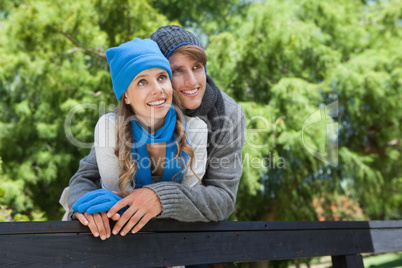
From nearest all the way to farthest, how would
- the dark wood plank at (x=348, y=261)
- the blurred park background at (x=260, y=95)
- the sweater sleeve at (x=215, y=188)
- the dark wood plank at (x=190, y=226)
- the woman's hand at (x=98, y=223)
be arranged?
the dark wood plank at (x=190, y=226) → the woman's hand at (x=98, y=223) → the sweater sleeve at (x=215, y=188) → the dark wood plank at (x=348, y=261) → the blurred park background at (x=260, y=95)

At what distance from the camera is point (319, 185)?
6.83 metres

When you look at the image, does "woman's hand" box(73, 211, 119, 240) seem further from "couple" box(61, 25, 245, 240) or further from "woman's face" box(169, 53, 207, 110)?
"woman's face" box(169, 53, 207, 110)

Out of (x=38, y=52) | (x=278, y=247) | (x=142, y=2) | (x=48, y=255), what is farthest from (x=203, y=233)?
(x=38, y=52)

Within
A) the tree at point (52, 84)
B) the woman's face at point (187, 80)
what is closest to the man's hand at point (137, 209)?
the woman's face at point (187, 80)

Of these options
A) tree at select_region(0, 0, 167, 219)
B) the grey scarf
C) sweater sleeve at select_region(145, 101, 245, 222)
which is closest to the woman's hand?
sweater sleeve at select_region(145, 101, 245, 222)

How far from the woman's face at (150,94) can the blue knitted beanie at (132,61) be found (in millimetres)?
22

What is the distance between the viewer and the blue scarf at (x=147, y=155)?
4.83ft

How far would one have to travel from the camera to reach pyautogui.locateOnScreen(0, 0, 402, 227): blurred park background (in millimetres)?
5719

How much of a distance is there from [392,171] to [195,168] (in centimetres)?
685

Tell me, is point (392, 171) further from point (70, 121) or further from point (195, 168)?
point (195, 168)

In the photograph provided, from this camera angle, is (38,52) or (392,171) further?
(392,171)

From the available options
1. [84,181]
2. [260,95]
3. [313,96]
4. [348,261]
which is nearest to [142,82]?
[84,181]

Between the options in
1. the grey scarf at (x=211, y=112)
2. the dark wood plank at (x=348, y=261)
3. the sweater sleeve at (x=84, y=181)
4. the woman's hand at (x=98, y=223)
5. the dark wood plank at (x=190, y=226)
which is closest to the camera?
the dark wood plank at (x=190, y=226)

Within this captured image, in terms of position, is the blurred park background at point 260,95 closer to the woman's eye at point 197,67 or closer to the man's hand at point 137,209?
the woman's eye at point 197,67
